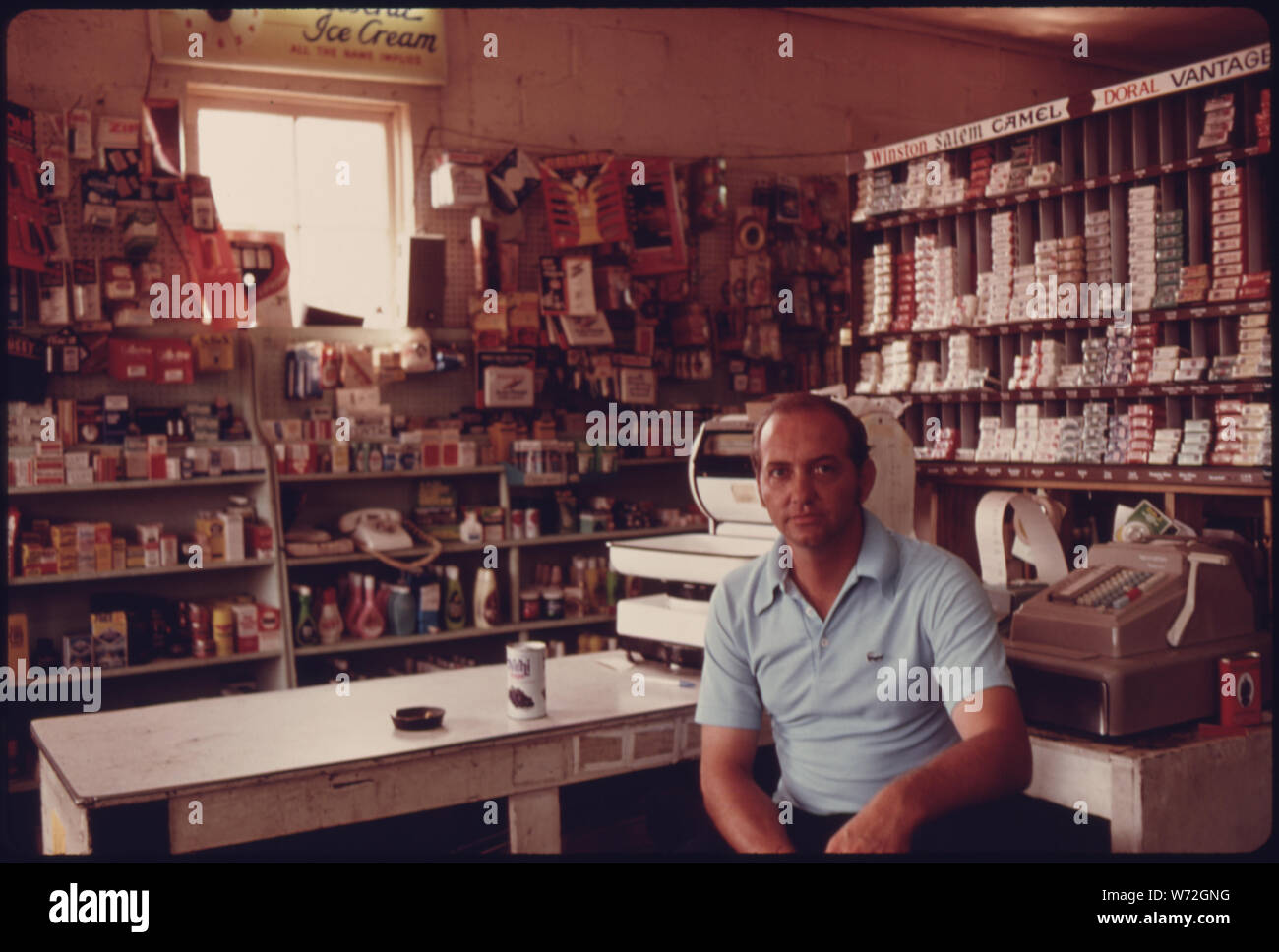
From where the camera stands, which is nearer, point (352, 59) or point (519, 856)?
point (519, 856)

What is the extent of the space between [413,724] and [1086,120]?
4.02 meters

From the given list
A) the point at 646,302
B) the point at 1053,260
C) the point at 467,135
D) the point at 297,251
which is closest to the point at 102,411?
the point at 297,251

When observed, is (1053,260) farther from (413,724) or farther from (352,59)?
(413,724)

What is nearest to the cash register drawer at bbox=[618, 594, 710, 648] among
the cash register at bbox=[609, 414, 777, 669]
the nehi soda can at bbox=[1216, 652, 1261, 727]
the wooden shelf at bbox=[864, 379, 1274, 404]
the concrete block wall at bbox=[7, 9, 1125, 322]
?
the cash register at bbox=[609, 414, 777, 669]

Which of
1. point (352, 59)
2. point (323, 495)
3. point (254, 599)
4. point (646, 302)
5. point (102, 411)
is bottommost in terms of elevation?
point (254, 599)

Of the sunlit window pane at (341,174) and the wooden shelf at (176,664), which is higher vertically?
the sunlit window pane at (341,174)

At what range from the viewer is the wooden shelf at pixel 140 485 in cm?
451

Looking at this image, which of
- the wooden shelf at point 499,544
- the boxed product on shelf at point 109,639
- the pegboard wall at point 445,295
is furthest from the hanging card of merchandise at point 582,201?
the boxed product on shelf at point 109,639

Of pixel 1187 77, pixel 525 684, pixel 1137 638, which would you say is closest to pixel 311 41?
pixel 1187 77

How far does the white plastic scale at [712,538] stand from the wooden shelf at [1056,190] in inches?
92.3

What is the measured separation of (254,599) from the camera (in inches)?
202

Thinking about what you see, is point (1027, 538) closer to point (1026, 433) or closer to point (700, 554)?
point (700, 554)

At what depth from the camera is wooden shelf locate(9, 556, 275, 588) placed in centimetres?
452

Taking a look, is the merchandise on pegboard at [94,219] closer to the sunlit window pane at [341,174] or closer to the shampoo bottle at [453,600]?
the sunlit window pane at [341,174]
